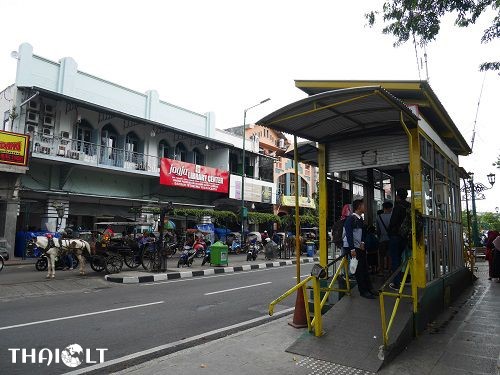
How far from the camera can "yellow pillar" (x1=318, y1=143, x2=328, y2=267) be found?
720 centimetres

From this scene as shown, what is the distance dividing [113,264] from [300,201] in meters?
26.0

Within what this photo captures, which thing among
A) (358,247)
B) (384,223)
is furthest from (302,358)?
(384,223)

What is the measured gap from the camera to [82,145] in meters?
21.5

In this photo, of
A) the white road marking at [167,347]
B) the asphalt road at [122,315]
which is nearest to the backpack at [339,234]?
the white road marking at [167,347]

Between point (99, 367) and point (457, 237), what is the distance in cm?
844

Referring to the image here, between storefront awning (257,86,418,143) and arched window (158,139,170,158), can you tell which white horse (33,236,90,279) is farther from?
arched window (158,139,170,158)

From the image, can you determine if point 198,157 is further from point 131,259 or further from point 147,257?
point 131,259

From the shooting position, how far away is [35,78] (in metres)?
19.5

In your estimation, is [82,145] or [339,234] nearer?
[339,234]

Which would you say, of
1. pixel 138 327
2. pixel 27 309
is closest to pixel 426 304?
pixel 138 327

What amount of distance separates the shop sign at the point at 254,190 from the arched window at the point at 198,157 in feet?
8.94

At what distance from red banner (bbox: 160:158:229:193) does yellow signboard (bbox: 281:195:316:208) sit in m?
8.53

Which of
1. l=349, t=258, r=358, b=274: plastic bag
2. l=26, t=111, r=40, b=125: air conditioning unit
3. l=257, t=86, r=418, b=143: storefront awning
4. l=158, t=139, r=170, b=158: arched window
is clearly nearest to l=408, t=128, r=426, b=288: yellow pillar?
l=257, t=86, r=418, b=143: storefront awning

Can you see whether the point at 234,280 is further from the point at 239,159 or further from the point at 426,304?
the point at 239,159
